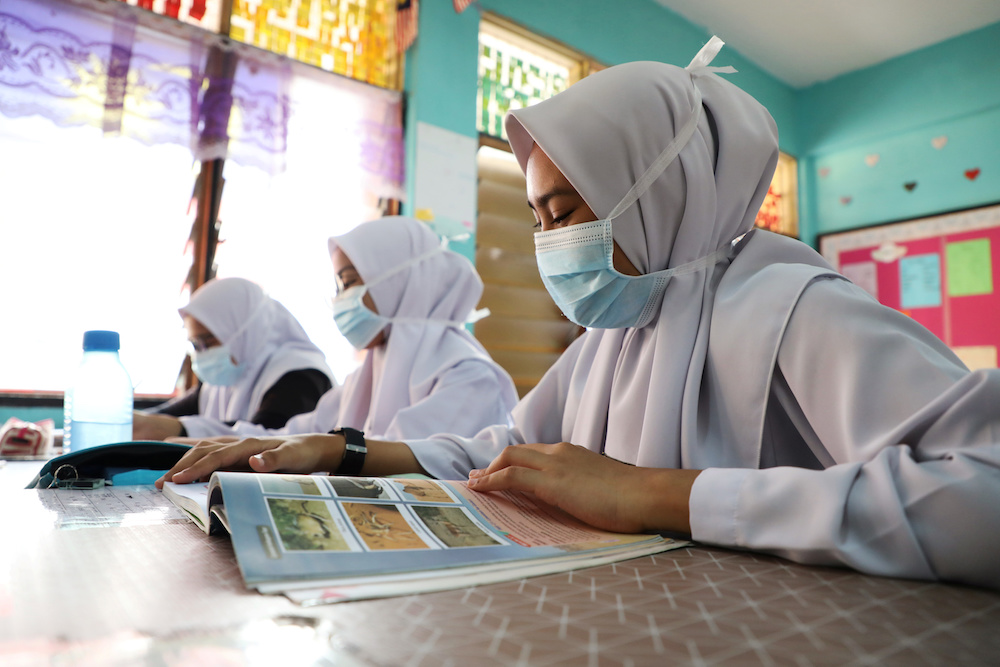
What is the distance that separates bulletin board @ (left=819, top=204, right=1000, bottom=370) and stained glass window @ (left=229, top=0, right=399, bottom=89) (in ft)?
10.9

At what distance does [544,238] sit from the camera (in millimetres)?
1013

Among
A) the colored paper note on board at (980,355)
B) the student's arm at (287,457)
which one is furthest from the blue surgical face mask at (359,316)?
the colored paper note on board at (980,355)

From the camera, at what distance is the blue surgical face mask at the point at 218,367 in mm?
2566

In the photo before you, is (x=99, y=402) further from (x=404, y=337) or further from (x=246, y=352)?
(x=246, y=352)

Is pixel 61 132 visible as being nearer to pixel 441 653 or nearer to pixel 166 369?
pixel 166 369

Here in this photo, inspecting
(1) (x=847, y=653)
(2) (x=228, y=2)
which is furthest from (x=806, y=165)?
(1) (x=847, y=653)

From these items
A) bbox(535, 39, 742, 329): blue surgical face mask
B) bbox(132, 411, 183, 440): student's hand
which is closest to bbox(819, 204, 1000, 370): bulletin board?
bbox(535, 39, 742, 329): blue surgical face mask

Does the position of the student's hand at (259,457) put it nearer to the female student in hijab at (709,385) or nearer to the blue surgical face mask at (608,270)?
the female student in hijab at (709,385)

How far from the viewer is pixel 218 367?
2.57m

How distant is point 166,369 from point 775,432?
114 inches

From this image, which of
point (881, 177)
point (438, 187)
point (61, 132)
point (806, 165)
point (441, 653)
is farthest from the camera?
point (806, 165)

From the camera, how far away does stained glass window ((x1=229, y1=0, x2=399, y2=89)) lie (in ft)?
10.1

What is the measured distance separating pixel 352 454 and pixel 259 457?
187mm

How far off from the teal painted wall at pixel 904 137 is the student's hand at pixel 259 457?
5030 millimetres
